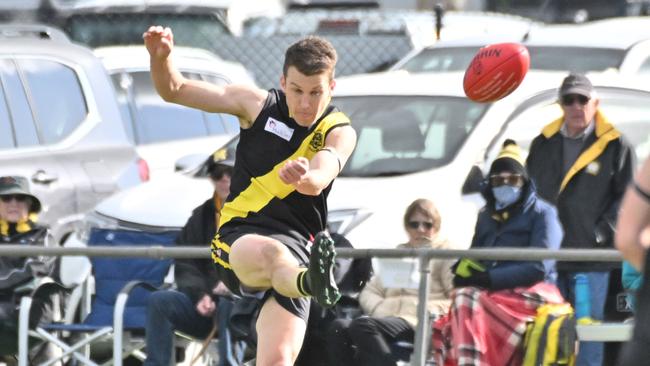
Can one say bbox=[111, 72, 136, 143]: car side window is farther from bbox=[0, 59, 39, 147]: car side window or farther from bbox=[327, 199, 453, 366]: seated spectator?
bbox=[327, 199, 453, 366]: seated spectator

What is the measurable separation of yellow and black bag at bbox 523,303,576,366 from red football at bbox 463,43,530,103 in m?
1.40

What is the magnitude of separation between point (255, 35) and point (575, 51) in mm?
10013

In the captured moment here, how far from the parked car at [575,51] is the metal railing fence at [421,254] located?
3813 mm

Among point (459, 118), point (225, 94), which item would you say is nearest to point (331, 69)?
point (225, 94)

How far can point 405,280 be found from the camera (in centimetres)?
847

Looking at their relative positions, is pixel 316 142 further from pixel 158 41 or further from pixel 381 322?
pixel 381 322

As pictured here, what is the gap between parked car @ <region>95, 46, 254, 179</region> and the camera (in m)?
13.4

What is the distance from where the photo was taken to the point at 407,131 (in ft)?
34.7

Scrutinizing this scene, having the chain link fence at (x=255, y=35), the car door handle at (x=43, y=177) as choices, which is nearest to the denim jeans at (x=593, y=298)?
the car door handle at (x=43, y=177)

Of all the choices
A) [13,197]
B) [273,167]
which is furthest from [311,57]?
[13,197]

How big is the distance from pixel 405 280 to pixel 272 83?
11729 mm

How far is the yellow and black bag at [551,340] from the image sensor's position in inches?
323

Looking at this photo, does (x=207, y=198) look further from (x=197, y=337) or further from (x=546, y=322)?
(x=546, y=322)

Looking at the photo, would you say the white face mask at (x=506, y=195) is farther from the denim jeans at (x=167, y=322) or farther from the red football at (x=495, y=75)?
the denim jeans at (x=167, y=322)
